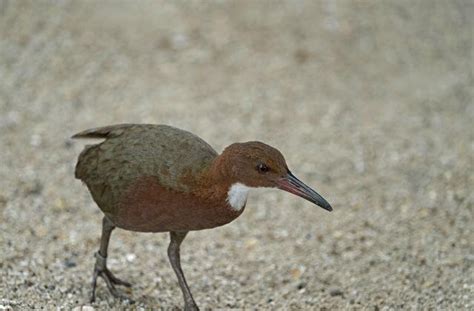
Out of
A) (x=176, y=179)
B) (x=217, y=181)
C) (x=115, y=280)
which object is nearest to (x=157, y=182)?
(x=176, y=179)

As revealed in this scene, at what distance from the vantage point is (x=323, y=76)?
401 inches

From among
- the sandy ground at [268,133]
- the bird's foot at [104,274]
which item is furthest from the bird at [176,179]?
the sandy ground at [268,133]

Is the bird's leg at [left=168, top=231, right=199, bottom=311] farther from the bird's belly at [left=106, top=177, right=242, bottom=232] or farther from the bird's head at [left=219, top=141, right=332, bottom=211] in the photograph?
the bird's head at [left=219, top=141, right=332, bottom=211]

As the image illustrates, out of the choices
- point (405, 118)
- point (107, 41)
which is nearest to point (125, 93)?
point (107, 41)

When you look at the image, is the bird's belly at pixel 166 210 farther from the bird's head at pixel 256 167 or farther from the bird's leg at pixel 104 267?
the bird's leg at pixel 104 267

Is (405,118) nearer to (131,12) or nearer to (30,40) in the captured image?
(131,12)

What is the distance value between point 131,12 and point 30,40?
4.95 ft

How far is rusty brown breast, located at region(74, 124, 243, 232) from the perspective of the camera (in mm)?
4863

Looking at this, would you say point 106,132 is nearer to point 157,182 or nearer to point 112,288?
point 157,182

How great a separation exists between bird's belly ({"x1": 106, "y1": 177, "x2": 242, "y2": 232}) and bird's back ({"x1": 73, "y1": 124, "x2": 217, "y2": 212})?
0.05 meters

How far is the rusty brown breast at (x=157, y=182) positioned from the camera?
191 inches

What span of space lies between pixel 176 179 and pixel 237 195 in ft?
1.35

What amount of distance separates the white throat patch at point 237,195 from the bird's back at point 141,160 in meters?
0.24

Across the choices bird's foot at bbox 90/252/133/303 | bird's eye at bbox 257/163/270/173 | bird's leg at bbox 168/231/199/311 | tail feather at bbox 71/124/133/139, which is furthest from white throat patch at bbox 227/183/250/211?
bird's foot at bbox 90/252/133/303
